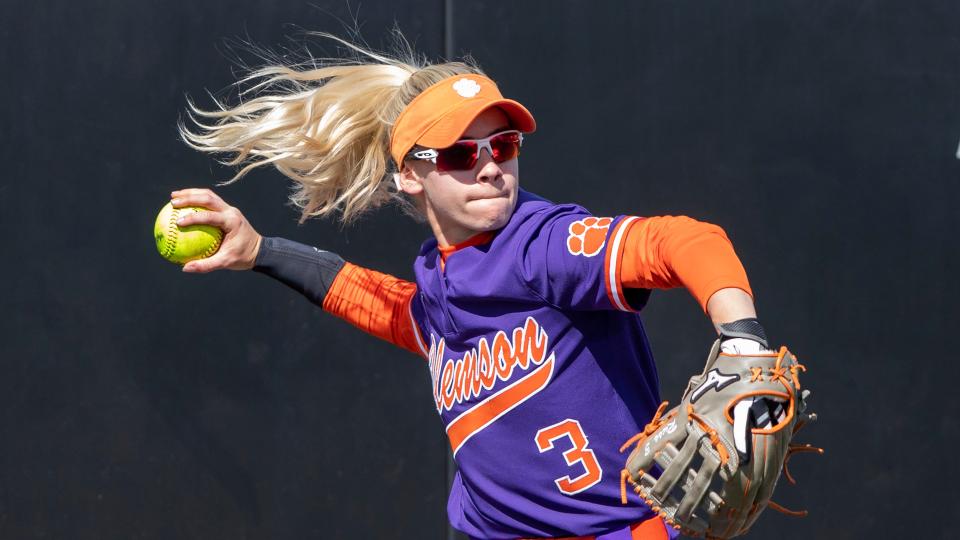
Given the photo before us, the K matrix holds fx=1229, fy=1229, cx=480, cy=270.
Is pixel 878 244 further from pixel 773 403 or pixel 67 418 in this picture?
pixel 67 418

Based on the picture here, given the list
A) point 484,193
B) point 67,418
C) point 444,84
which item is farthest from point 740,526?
point 67,418

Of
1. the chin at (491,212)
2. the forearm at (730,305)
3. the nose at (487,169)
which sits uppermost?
the forearm at (730,305)

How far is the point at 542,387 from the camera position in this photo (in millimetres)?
2385

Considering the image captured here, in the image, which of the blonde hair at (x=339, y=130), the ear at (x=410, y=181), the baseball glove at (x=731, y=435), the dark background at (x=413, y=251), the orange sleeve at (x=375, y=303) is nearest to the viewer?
the baseball glove at (x=731, y=435)

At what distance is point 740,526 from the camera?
6.73ft

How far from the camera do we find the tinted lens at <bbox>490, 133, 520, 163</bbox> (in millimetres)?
2449

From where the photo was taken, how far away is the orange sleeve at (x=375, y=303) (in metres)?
2.96

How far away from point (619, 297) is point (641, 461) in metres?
0.28

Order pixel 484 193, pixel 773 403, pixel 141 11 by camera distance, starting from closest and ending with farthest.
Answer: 1. pixel 773 403
2. pixel 484 193
3. pixel 141 11

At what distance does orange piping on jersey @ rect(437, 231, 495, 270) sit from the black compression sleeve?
50 cm

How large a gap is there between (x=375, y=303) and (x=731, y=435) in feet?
4.25

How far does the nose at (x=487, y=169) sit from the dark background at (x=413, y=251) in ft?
4.47

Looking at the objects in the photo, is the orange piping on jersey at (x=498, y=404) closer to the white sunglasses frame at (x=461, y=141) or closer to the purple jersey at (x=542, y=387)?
the purple jersey at (x=542, y=387)

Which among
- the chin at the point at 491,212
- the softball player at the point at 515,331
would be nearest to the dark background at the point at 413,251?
the softball player at the point at 515,331
